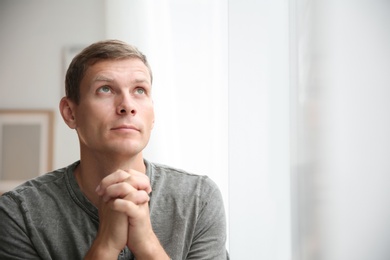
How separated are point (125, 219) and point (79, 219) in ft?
0.59

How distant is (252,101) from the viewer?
62.0 inches

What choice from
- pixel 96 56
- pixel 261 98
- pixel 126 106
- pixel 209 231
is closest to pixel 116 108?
pixel 126 106

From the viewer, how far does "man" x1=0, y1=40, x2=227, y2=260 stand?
99 centimetres

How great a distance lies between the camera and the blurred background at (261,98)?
144 centimetres

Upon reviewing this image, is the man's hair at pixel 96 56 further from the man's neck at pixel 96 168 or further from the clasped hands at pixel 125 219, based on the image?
the clasped hands at pixel 125 219

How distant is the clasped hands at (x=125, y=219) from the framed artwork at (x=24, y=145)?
0.79m

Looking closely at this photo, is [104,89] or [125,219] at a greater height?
[104,89]

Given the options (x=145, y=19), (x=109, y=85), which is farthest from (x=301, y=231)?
(x=145, y=19)

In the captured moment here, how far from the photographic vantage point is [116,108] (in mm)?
1135

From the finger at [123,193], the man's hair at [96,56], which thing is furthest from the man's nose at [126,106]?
the finger at [123,193]

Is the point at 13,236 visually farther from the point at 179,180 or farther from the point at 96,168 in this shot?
the point at 179,180

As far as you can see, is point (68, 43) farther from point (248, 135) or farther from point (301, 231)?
point (301, 231)

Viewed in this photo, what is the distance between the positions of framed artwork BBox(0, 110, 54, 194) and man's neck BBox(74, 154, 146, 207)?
0.55 m

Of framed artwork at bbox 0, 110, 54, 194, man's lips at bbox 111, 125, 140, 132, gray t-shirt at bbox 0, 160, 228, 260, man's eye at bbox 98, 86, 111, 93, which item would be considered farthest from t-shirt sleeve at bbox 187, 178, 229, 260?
framed artwork at bbox 0, 110, 54, 194
